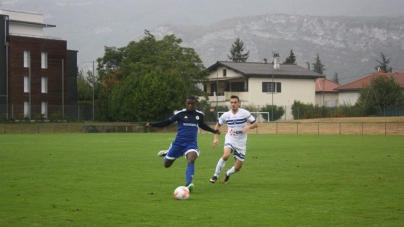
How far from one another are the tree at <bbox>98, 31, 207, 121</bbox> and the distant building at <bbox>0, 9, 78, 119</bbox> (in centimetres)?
628

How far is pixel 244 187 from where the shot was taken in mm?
16250

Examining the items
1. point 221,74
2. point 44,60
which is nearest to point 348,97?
point 221,74

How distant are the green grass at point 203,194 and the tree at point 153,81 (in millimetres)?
44013

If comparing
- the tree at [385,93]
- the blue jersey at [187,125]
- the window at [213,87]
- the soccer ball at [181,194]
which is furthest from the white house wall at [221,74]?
the soccer ball at [181,194]

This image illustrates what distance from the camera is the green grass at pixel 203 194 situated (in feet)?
37.2

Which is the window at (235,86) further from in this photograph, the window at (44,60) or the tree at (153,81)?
the window at (44,60)

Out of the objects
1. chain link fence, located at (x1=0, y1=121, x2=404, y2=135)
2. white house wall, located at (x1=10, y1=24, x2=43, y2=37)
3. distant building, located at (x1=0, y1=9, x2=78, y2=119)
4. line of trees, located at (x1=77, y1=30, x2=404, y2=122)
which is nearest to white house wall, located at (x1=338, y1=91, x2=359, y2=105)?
line of trees, located at (x1=77, y1=30, x2=404, y2=122)

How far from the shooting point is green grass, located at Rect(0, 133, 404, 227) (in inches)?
447

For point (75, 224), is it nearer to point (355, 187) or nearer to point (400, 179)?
point (355, 187)

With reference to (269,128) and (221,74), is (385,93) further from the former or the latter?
(269,128)

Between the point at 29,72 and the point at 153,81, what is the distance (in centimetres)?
1379

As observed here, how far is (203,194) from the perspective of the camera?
49.0ft

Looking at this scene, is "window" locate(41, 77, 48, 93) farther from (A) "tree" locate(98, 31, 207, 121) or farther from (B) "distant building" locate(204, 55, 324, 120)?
(B) "distant building" locate(204, 55, 324, 120)

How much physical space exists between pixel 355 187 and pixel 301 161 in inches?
354
